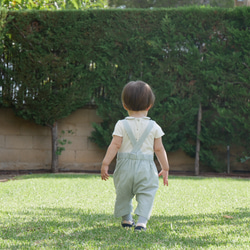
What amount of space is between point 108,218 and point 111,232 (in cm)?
72

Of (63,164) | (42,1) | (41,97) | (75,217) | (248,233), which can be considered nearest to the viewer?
(248,233)

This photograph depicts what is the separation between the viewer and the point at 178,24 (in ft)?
31.2

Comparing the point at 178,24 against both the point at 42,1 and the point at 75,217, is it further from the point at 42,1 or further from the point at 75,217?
the point at 75,217

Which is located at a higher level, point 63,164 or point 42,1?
point 42,1

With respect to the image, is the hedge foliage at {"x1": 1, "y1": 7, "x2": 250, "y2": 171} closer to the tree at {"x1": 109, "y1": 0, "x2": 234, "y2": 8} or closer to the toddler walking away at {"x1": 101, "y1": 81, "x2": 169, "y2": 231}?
the toddler walking away at {"x1": 101, "y1": 81, "x2": 169, "y2": 231}

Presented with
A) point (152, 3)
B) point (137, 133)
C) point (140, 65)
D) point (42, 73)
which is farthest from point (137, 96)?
point (152, 3)

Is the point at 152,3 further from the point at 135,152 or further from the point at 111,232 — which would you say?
the point at 111,232

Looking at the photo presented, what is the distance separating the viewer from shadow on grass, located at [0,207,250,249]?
10.1 ft

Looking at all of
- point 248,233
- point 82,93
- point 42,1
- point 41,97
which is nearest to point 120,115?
point 82,93

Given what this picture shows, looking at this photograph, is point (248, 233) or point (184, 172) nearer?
point (248, 233)

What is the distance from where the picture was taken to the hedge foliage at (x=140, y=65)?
9.33 m

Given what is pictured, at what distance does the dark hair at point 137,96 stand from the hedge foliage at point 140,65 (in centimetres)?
561

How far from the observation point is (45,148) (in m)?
9.95

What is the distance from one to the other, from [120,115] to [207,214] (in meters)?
5.17
